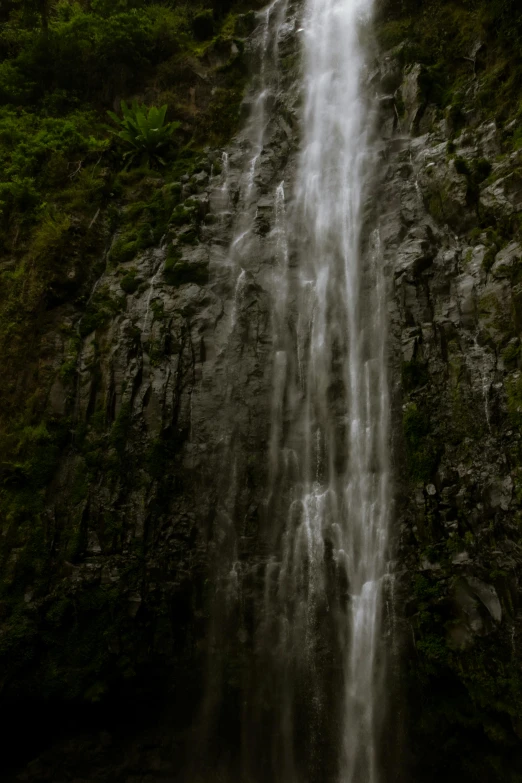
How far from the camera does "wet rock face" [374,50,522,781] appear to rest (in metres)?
7.49

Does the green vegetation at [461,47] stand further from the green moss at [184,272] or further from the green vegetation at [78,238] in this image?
the green moss at [184,272]

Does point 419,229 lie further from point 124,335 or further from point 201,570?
point 201,570

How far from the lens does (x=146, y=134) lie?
45.0 feet

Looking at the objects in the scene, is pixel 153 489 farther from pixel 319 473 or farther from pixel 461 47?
pixel 461 47

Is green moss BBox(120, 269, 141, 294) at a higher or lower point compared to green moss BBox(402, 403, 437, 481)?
higher

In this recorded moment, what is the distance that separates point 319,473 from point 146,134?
9.47 meters

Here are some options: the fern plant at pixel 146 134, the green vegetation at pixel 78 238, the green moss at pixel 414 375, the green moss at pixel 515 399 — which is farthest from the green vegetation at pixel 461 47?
the fern plant at pixel 146 134

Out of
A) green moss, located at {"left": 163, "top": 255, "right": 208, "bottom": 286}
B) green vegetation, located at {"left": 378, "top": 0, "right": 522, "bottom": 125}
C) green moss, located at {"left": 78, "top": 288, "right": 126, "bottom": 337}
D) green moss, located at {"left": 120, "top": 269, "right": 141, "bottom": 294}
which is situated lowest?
green moss, located at {"left": 78, "top": 288, "right": 126, "bottom": 337}

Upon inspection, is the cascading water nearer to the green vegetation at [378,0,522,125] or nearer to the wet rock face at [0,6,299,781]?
the wet rock face at [0,6,299,781]

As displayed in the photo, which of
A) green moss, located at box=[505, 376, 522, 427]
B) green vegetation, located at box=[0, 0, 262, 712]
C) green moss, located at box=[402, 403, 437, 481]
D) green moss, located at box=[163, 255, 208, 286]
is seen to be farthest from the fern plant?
green moss, located at box=[505, 376, 522, 427]

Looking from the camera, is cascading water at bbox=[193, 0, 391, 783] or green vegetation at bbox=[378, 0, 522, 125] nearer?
cascading water at bbox=[193, 0, 391, 783]

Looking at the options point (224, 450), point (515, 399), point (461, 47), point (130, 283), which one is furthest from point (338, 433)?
point (461, 47)

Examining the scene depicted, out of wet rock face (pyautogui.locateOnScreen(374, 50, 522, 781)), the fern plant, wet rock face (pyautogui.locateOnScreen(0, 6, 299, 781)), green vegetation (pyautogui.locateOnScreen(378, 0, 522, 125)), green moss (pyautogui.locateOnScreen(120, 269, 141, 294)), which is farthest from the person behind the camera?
the fern plant

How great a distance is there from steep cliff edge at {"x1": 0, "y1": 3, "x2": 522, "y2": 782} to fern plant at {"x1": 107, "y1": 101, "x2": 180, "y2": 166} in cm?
254
